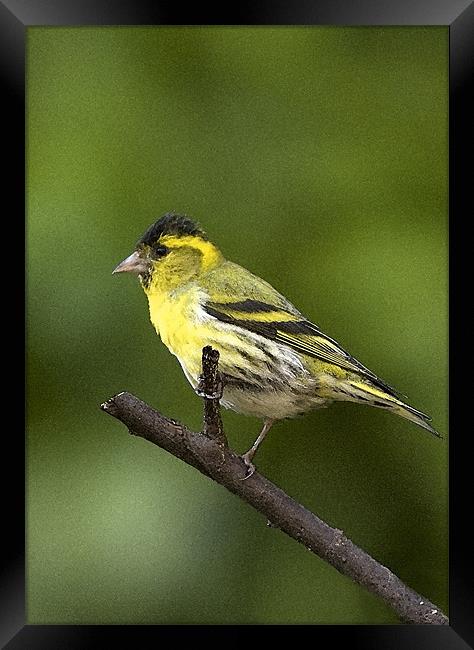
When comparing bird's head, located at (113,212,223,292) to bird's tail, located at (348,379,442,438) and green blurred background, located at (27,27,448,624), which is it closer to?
green blurred background, located at (27,27,448,624)

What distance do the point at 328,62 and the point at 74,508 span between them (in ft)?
3.40

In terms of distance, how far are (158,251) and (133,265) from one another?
6 cm

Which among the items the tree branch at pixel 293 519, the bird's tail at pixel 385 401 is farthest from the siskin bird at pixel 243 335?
the tree branch at pixel 293 519

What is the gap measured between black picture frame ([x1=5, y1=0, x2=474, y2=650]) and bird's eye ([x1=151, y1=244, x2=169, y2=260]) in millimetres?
280

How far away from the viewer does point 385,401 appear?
6.61ft

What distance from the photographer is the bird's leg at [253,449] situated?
76.7 inches

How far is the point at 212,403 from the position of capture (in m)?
1.77

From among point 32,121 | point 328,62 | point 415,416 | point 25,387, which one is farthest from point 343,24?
point 25,387

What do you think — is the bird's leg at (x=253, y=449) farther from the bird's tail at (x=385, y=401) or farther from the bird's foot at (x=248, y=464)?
the bird's tail at (x=385, y=401)

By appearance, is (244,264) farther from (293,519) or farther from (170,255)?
(293,519)

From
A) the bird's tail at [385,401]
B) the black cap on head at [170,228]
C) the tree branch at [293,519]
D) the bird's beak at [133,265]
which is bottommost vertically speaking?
the tree branch at [293,519]

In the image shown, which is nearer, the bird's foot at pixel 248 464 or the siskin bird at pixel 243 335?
the bird's foot at pixel 248 464

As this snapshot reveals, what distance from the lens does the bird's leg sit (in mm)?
1948
